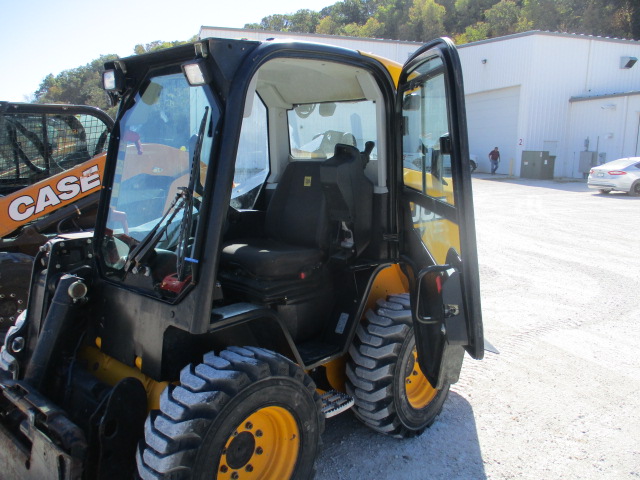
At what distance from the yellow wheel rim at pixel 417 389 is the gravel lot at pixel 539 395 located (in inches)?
9.0

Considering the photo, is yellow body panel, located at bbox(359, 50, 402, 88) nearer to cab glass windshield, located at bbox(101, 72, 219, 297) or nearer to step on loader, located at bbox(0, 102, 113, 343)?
cab glass windshield, located at bbox(101, 72, 219, 297)

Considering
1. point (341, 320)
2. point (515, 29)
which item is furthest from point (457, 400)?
point (515, 29)

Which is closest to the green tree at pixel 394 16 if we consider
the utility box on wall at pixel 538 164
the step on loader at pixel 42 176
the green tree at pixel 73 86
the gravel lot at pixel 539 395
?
the green tree at pixel 73 86

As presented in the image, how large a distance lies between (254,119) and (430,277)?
1.75 meters

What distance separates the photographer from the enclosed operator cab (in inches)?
94.6

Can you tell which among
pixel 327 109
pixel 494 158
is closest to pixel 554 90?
pixel 494 158

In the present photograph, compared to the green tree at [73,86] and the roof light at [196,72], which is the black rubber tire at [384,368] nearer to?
the roof light at [196,72]

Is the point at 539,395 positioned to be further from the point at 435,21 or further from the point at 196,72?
the point at 435,21

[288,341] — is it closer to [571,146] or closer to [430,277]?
[430,277]

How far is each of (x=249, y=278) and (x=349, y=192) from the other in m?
0.79

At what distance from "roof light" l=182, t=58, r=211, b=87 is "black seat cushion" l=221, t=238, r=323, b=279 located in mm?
1021

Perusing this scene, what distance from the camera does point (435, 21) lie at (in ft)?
208

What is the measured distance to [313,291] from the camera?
3266 mm

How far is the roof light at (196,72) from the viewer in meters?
2.39
